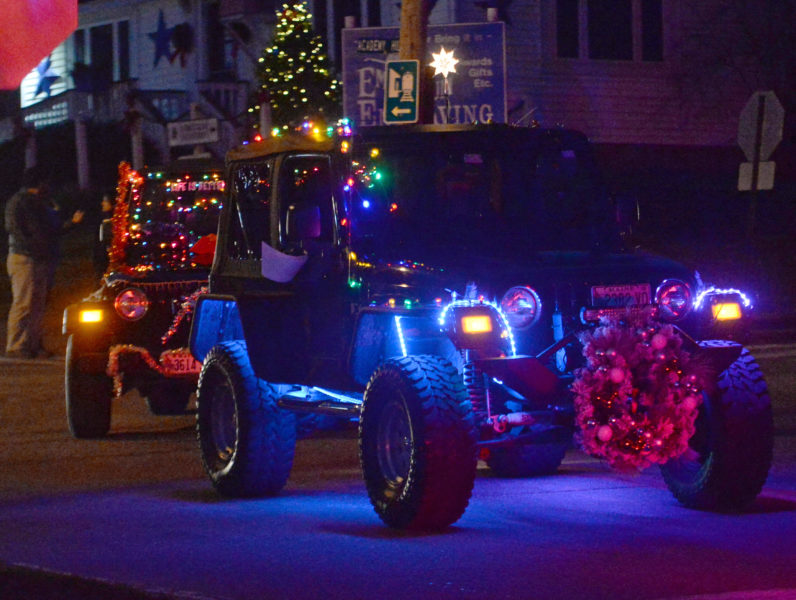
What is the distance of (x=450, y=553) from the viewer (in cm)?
668

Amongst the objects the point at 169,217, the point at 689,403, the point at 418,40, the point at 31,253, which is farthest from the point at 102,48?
the point at 689,403

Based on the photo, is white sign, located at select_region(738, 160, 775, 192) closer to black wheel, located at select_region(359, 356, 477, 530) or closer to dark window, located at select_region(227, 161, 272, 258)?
dark window, located at select_region(227, 161, 272, 258)

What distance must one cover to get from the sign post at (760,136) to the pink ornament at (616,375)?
13.3 meters

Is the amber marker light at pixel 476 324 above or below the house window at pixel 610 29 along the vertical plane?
below

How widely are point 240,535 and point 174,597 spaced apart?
4.69 ft

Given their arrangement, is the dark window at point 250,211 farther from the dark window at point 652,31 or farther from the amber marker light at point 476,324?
the dark window at point 652,31

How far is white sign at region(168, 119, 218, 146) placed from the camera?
19672mm

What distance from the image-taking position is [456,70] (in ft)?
66.1

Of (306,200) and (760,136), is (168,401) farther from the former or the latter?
(760,136)

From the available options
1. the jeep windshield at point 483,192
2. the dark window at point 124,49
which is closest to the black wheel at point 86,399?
the jeep windshield at point 483,192

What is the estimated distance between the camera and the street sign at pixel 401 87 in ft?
55.6

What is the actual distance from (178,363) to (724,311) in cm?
490

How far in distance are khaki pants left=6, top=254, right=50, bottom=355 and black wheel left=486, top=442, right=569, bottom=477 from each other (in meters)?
9.19

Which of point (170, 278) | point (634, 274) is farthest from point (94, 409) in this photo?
point (634, 274)
